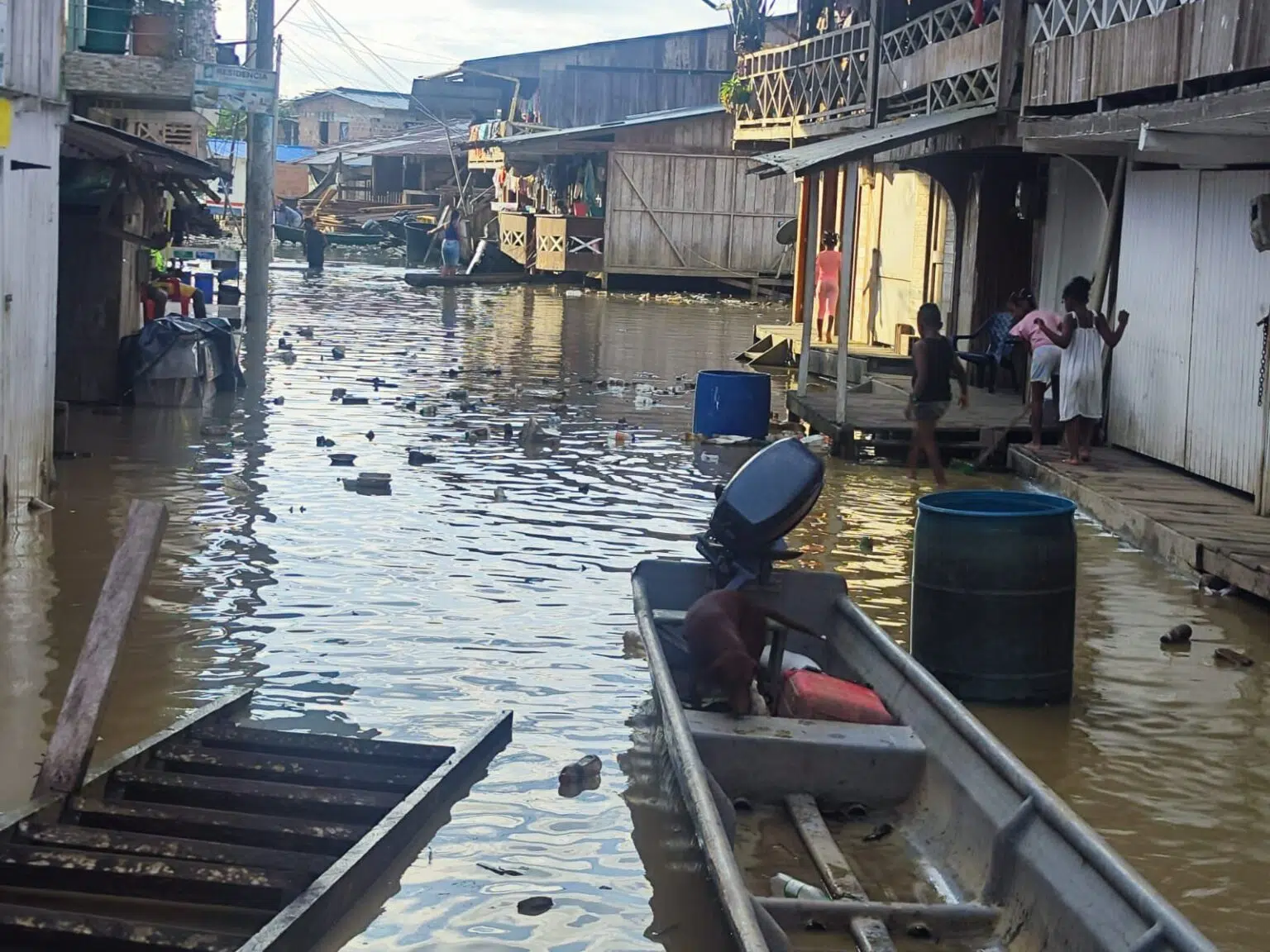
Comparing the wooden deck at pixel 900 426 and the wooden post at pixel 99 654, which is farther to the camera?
the wooden deck at pixel 900 426

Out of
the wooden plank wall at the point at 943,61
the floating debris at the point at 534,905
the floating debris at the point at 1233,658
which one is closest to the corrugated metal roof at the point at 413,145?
the wooden plank wall at the point at 943,61

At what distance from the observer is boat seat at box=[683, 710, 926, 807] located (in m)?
6.32

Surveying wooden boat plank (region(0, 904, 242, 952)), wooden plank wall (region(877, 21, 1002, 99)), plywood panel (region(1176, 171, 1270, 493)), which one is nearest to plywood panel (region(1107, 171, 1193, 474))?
plywood panel (region(1176, 171, 1270, 493))

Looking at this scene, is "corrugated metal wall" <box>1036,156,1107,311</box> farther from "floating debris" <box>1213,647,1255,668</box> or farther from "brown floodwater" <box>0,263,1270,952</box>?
"floating debris" <box>1213,647,1255,668</box>

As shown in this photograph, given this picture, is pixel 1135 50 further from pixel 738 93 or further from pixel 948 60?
pixel 738 93

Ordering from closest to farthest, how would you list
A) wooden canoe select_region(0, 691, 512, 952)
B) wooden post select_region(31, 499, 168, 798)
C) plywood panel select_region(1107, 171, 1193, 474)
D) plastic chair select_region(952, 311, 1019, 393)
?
wooden canoe select_region(0, 691, 512, 952)
wooden post select_region(31, 499, 168, 798)
plywood panel select_region(1107, 171, 1193, 474)
plastic chair select_region(952, 311, 1019, 393)

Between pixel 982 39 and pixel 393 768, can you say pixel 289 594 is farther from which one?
pixel 982 39

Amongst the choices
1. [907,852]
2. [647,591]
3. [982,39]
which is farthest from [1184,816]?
[982,39]

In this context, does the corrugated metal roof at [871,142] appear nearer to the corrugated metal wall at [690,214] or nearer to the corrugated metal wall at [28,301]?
the corrugated metal wall at [28,301]

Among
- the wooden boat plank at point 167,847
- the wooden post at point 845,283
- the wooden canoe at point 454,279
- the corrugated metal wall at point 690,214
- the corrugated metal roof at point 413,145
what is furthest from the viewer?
the corrugated metal roof at point 413,145

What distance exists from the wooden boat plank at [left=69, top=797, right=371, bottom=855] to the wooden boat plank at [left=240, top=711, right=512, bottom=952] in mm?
168

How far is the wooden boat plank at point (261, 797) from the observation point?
6.26 m

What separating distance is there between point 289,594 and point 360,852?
448cm

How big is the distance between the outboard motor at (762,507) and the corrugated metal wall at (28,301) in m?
5.41
